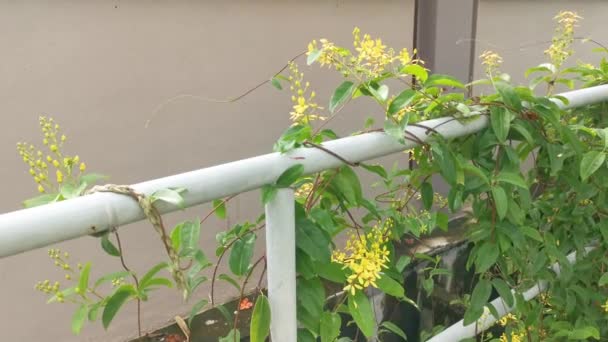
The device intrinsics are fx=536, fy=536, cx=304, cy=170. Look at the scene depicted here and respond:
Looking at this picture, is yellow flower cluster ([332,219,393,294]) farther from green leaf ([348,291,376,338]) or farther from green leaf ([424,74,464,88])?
green leaf ([424,74,464,88])

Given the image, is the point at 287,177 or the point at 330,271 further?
the point at 330,271

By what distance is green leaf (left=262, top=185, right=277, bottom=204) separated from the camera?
2.23 ft

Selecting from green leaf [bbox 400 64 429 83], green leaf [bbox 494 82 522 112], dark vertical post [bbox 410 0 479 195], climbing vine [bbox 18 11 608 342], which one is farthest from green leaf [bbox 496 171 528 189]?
dark vertical post [bbox 410 0 479 195]

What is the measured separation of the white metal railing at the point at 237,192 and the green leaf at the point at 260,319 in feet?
0.04

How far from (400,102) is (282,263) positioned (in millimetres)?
346

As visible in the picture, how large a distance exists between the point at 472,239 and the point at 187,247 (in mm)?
689

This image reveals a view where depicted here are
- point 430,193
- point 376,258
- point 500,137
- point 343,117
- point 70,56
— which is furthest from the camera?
point 343,117

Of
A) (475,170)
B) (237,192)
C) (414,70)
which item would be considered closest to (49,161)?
(237,192)

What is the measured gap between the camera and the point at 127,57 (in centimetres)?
167

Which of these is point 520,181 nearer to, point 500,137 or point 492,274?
point 500,137

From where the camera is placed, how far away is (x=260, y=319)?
0.73 meters

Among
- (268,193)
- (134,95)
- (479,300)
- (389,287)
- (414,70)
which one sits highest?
(414,70)

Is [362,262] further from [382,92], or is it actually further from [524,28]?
[524,28]

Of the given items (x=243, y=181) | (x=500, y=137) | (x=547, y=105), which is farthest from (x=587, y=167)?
(x=243, y=181)
